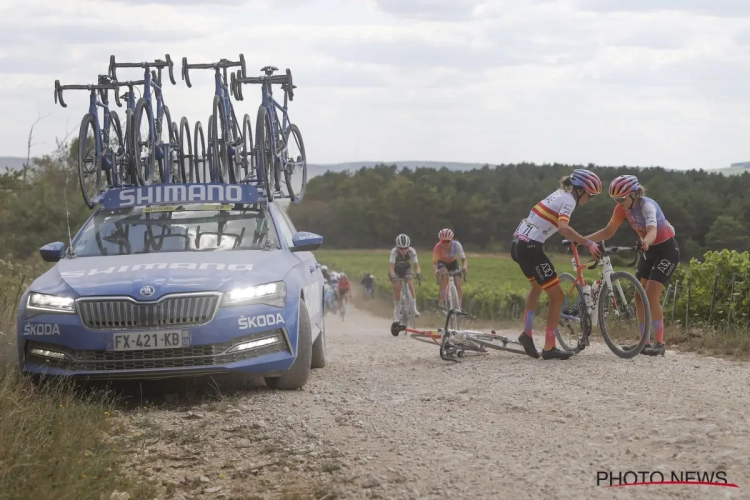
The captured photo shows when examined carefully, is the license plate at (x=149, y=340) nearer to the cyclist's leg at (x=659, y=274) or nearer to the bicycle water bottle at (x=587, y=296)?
the bicycle water bottle at (x=587, y=296)

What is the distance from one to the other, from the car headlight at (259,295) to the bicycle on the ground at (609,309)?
344cm

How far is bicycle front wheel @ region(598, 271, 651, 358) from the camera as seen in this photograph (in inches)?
383

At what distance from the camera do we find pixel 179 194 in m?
9.54

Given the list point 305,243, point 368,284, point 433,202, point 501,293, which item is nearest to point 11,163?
point 305,243

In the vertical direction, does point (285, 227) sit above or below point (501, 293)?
above

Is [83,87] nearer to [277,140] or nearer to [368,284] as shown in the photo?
[277,140]

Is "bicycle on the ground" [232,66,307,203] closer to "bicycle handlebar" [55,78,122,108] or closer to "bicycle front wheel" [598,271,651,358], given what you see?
"bicycle handlebar" [55,78,122,108]

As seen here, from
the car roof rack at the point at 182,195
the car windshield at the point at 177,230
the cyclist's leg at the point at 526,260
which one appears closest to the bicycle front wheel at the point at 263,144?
the car roof rack at the point at 182,195

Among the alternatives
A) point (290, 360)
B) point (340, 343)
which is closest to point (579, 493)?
point (290, 360)

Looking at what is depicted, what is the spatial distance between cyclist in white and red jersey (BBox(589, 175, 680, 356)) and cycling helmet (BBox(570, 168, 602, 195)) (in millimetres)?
181

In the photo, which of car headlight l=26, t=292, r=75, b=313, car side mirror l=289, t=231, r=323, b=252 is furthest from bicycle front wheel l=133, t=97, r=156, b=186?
car headlight l=26, t=292, r=75, b=313

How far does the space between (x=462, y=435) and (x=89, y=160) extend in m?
7.22

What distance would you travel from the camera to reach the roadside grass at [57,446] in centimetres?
488

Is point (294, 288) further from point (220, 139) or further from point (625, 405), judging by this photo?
point (220, 139)
